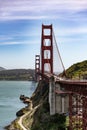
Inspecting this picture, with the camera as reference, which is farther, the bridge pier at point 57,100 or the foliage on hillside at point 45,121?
the bridge pier at point 57,100

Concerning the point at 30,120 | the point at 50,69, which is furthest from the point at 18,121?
the point at 50,69

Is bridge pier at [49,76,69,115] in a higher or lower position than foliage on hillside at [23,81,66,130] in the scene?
higher

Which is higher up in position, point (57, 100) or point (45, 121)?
point (57, 100)

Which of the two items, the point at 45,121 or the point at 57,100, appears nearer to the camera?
the point at 45,121

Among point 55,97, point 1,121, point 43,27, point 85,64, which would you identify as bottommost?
point 1,121

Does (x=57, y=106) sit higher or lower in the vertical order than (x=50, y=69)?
lower

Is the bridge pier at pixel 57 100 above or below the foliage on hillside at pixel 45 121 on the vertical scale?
A: above

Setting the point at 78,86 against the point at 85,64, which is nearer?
the point at 78,86

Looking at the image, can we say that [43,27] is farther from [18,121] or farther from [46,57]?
[18,121]

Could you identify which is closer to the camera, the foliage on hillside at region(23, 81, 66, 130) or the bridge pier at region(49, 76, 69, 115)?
the foliage on hillside at region(23, 81, 66, 130)

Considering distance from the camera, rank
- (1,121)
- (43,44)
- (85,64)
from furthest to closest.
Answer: (85,64)
(43,44)
(1,121)

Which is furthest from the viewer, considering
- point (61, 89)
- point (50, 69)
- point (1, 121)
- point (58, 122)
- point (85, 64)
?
point (85, 64)
